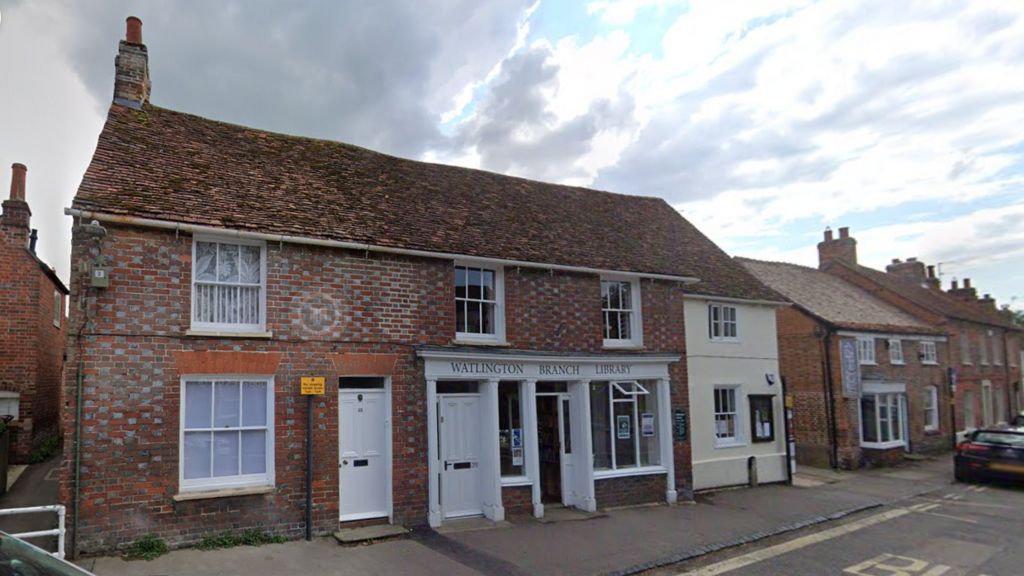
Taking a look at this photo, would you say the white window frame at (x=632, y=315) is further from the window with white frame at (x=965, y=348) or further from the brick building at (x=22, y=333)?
the window with white frame at (x=965, y=348)

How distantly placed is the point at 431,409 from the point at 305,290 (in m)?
2.97

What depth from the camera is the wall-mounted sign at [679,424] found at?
47.3 ft

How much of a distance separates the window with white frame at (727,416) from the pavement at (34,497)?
1411 cm

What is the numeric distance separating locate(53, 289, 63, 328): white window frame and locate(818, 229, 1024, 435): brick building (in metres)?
30.1

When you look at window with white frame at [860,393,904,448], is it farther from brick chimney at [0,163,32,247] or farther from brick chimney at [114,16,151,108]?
brick chimney at [0,163,32,247]

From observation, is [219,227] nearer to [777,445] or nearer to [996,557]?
[996,557]

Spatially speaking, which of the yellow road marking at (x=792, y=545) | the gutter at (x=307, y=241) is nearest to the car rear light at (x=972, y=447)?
the yellow road marking at (x=792, y=545)

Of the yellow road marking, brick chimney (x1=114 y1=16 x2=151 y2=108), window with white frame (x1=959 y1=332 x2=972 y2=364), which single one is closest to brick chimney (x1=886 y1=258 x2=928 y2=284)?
A: window with white frame (x1=959 y1=332 x2=972 y2=364)

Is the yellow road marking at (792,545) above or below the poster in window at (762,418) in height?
below

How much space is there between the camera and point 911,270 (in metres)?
34.4

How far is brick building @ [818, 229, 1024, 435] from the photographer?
27766mm

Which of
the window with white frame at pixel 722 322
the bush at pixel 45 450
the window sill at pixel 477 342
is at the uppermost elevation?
the window with white frame at pixel 722 322

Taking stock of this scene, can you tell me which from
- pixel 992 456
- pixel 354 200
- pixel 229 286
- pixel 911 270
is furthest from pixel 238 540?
pixel 911 270

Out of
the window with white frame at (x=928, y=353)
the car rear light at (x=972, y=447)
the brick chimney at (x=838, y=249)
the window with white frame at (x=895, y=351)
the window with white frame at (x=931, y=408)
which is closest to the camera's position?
the car rear light at (x=972, y=447)
